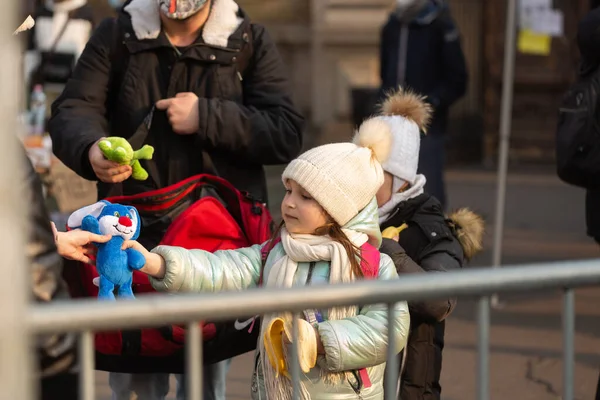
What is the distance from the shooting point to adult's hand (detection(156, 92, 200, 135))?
3.82 metres

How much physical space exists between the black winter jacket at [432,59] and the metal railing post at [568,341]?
5.35 m

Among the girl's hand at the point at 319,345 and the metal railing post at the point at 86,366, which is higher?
the metal railing post at the point at 86,366

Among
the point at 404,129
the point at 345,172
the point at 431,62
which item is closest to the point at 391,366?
the point at 345,172

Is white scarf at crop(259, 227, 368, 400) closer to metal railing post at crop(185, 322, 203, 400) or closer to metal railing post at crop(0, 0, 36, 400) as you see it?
metal railing post at crop(185, 322, 203, 400)

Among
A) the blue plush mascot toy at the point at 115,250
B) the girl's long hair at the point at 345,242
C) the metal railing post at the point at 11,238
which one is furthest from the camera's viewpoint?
the blue plush mascot toy at the point at 115,250

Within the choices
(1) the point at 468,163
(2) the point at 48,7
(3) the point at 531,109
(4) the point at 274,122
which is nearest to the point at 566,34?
(3) the point at 531,109

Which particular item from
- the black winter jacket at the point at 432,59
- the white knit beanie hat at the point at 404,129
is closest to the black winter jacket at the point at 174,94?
the white knit beanie hat at the point at 404,129

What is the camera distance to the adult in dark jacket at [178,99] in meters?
3.86

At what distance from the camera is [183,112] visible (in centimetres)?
382

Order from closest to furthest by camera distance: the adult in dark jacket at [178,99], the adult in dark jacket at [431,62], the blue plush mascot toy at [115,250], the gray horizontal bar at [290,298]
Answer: the gray horizontal bar at [290,298]
the blue plush mascot toy at [115,250]
the adult in dark jacket at [178,99]
the adult in dark jacket at [431,62]

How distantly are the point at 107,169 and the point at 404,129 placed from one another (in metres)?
0.94

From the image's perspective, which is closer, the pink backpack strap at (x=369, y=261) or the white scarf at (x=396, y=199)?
the pink backpack strap at (x=369, y=261)

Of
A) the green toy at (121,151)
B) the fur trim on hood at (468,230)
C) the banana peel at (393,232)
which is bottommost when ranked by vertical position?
the fur trim on hood at (468,230)

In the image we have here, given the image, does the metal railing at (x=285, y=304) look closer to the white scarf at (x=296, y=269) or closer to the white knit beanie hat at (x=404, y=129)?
the white scarf at (x=296, y=269)
